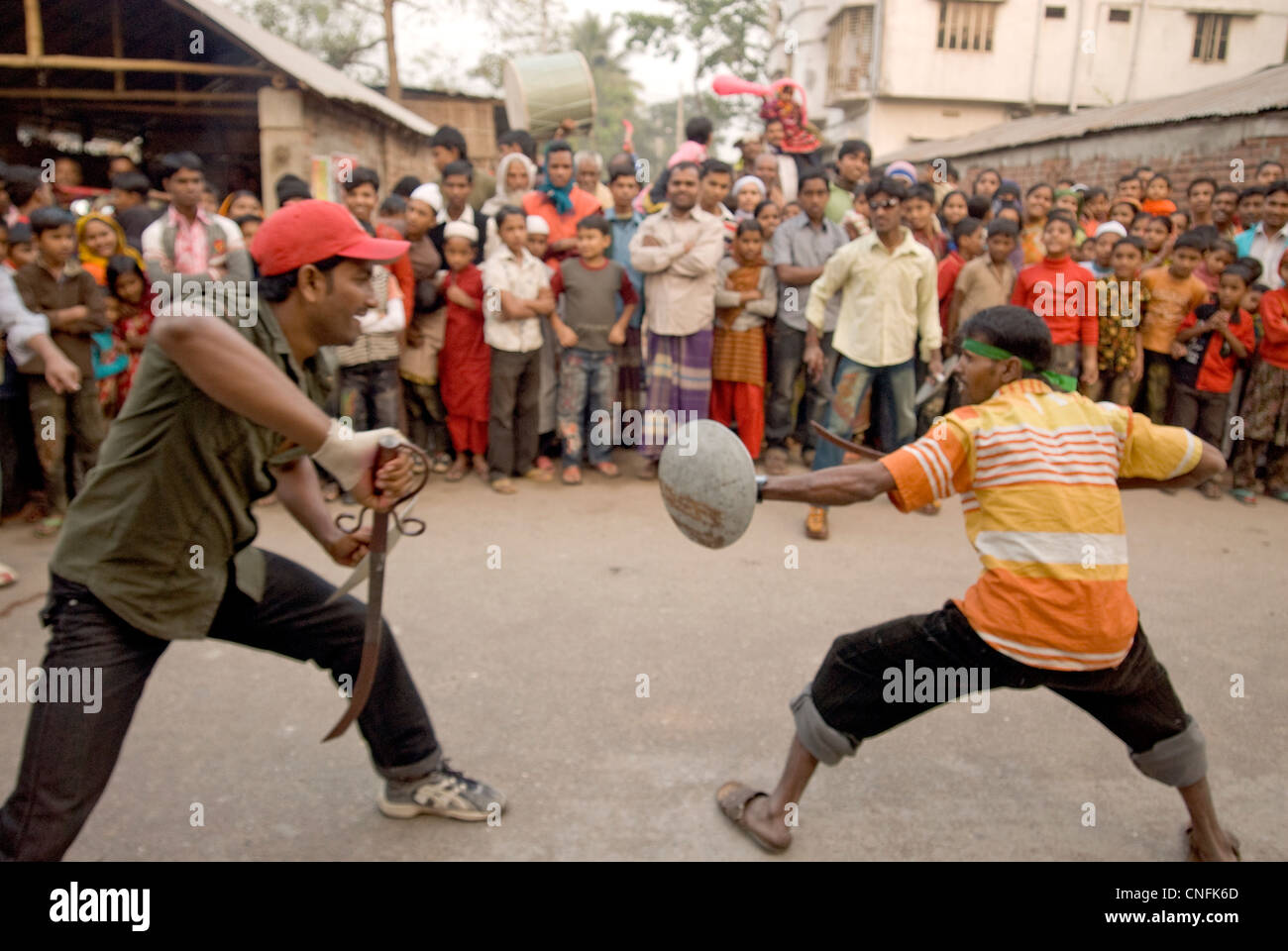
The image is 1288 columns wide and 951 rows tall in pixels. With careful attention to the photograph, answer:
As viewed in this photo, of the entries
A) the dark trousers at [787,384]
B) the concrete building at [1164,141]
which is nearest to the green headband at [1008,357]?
the dark trousers at [787,384]

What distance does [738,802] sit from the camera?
2564 millimetres

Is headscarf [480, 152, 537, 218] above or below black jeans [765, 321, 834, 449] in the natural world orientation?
above

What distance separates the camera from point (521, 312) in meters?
5.75

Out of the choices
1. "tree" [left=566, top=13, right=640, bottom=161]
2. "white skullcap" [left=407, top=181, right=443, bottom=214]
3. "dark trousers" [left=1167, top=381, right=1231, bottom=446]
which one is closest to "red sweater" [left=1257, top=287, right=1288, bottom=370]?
"dark trousers" [left=1167, top=381, right=1231, bottom=446]

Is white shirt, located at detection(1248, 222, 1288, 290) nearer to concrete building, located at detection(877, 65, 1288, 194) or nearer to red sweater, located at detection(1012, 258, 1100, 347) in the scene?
red sweater, located at detection(1012, 258, 1100, 347)

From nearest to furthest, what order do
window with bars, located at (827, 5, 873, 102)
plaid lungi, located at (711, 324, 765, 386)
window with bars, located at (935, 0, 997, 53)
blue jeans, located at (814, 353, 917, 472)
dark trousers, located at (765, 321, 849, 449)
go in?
blue jeans, located at (814, 353, 917, 472) → plaid lungi, located at (711, 324, 765, 386) → dark trousers, located at (765, 321, 849, 449) → window with bars, located at (935, 0, 997, 53) → window with bars, located at (827, 5, 873, 102)

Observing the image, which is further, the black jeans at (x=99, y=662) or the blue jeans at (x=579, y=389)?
the blue jeans at (x=579, y=389)

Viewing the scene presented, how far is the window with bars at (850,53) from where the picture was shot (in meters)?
25.2

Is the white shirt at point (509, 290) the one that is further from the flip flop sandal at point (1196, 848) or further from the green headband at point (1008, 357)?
the flip flop sandal at point (1196, 848)

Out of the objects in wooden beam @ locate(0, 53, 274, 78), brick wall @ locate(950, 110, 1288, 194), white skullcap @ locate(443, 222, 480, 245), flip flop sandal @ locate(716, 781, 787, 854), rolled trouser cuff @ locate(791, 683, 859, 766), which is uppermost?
wooden beam @ locate(0, 53, 274, 78)

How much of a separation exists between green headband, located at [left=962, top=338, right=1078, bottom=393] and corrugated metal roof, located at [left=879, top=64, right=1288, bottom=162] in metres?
9.28

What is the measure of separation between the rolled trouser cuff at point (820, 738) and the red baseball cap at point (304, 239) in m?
1.55

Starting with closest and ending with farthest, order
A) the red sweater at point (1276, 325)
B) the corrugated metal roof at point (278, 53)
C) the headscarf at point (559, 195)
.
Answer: the red sweater at point (1276, 325) → the headscarf at point (559, 195) → the corrugated metal roof at point (278, 53)

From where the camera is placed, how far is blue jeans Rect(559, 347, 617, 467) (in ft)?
20.0
